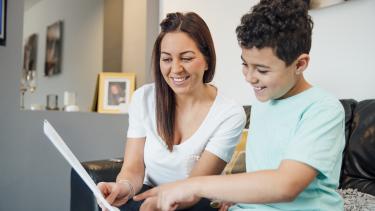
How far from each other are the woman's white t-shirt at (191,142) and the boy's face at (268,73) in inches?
16.3

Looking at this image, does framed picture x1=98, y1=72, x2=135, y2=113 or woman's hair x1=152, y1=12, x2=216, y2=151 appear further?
framed picture x1=98, y1=72, x2=135, y2=113

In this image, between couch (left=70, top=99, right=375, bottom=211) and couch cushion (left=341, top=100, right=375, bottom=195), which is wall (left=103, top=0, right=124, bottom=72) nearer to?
couch (left=70, top=99, right=375, bottom=211)

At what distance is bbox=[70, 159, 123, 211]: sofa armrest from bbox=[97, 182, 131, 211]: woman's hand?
15.4 inches

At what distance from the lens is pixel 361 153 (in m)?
1.56

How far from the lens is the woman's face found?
1.28m

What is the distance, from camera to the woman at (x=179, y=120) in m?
1.27

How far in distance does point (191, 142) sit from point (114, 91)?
2019mm

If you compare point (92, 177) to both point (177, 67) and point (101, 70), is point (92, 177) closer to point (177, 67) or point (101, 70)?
point (177, 67)

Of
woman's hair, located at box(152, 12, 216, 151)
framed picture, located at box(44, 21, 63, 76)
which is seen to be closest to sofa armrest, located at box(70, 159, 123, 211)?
woman's hair, located at box(152, 12, 216, 151)

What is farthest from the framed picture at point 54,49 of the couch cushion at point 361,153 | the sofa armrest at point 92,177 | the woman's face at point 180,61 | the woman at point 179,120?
the couch cushion at point 361,153

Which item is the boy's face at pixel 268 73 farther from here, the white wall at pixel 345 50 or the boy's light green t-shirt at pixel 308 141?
the white wall at pixel 345 50

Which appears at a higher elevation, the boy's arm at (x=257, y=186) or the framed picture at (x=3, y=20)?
the framed picture at (x=3, y=20)

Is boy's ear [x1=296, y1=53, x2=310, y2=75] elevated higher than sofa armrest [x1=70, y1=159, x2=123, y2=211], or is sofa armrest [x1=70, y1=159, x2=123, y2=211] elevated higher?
boy's ear [x1=296, y1=53, x2=310, y2=75]

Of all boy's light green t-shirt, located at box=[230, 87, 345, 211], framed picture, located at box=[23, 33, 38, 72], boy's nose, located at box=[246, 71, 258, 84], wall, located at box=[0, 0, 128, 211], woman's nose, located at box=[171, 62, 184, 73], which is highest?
framed picture, located at box=[23, 33, 38, 72]
